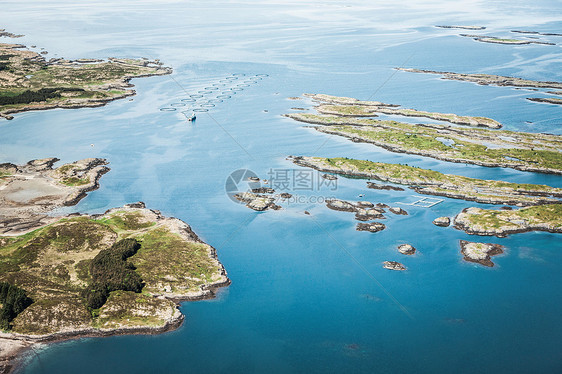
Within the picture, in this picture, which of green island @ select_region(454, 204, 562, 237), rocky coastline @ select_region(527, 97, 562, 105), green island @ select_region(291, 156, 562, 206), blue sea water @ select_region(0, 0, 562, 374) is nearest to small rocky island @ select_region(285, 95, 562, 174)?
blue sea water @ select_region(0, 0, 562, 374)

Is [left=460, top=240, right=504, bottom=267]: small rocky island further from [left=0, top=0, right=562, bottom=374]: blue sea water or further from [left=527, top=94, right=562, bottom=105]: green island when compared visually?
[left=527, top=94, right=562, bottom=105]: green island

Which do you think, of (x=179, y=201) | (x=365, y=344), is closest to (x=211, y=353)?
(x=365, y=344)

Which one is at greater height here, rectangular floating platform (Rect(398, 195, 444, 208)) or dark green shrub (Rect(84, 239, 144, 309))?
dark green shrub (Rect(84, 239, 144, 309))

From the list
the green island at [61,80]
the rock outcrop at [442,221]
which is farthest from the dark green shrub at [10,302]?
the green island at [61,80]

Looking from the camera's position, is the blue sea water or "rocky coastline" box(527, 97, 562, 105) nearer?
the blue sea water

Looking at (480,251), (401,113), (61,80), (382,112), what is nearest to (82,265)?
(480,251)

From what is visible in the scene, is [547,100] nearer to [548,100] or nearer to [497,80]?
[548,100]
